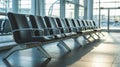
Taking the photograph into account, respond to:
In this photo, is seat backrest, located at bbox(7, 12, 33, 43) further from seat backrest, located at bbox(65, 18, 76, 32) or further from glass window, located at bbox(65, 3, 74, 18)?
glass window, located at bbox(65, 3, 74, 18)

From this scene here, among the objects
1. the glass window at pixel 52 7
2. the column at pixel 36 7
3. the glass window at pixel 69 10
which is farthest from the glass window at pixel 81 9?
the column at pixel 36 7

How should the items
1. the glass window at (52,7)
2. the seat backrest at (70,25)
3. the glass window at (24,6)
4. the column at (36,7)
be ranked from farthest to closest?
the glass window at (52,7), the column at (36,7), the glass window at (24,6), the seat backrest at (70,25)

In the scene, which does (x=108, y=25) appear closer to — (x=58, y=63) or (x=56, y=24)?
(x=56, y=24)

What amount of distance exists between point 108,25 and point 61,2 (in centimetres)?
1016

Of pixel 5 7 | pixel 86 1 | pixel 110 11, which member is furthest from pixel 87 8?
pixel 5 7

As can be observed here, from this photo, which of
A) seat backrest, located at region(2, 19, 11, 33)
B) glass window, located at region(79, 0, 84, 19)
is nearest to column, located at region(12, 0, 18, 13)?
seat backrest, located at region(2, 19, 11, 33)

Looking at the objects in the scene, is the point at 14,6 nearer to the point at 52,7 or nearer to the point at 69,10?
the point at 52,7

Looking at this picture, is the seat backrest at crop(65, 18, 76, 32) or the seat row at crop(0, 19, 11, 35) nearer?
the seat row at crop(0, 19, 11, 35)

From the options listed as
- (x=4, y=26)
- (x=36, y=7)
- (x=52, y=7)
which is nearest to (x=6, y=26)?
(x=4, y=26)

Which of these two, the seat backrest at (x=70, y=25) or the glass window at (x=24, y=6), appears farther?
A: the glass window at (x=24, y=6)

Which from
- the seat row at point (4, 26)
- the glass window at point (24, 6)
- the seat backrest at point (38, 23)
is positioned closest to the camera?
the seat backrest at point (38, 23)

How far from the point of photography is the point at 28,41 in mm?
5148

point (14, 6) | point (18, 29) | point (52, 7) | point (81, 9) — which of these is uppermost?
point (81, 9)

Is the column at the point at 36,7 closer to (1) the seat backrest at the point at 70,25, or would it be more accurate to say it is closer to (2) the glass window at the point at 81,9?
(1) the seat backrest at the point at 70,25
